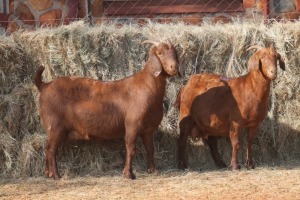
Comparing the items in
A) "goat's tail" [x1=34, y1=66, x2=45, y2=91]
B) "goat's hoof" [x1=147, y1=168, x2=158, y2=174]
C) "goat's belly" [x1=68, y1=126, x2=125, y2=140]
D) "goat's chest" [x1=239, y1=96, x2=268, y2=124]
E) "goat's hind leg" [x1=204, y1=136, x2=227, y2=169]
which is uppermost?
"goat's tail" [x1=34, y1=66, x2=45, y2=91]

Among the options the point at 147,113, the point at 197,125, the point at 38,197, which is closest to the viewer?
the point at 38,197

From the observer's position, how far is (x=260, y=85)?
9141mm

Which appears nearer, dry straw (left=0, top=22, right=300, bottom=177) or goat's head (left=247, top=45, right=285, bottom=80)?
goat's head (left=247, top=45, right=285, bottom=80)

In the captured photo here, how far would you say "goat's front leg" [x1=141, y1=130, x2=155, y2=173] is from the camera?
8.96 m

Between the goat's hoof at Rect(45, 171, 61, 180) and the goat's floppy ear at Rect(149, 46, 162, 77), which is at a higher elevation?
the goat's floppy ear at Rect(149, 46, 162, 77)

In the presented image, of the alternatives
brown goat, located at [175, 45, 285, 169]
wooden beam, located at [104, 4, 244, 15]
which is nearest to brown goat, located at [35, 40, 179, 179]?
brown goat, located at [175, 45, 285, 169]

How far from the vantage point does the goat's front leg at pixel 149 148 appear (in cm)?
896

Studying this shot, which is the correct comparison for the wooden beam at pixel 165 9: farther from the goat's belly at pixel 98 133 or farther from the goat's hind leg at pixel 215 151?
the goat's belly at pixel 98 133

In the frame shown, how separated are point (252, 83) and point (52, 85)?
8.30 feet

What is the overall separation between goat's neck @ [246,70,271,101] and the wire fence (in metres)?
3.69

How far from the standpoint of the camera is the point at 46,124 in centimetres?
892

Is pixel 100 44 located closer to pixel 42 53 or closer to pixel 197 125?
pixel 42 53

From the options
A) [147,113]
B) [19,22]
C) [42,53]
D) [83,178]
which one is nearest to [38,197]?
[83,178]

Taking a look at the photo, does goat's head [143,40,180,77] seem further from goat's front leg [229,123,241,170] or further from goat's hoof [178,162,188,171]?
goat's hoof [178,162,188,171]
